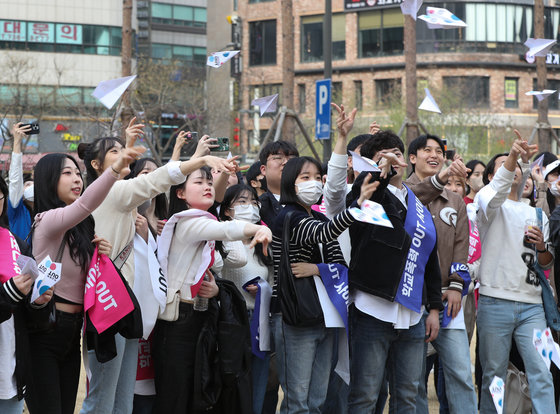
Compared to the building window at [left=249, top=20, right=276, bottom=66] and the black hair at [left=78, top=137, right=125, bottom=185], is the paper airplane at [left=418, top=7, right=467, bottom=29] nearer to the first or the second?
the black hair at [left=78, top=137, right=125, bottom=185]

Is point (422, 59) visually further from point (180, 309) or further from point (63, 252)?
point (63, 252)

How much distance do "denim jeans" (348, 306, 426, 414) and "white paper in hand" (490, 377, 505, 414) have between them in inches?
31.0

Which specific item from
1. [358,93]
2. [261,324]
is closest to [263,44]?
[358,93]

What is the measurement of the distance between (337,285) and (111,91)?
96.8 inches

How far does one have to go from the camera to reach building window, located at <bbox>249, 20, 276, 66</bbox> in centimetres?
5144

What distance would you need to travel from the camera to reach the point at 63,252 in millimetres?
4828

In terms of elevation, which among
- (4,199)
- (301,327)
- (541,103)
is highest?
(541,103)

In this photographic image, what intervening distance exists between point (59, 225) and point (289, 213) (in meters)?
1.54

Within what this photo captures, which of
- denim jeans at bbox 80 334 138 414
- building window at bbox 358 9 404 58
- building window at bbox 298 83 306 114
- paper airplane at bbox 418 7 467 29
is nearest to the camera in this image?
denim jeans at bbox 80 334 138 414

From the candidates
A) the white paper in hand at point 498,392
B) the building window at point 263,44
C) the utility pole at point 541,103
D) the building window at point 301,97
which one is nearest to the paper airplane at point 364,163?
the white paper in hand at point 498,392

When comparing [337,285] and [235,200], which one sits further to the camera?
[235,200]

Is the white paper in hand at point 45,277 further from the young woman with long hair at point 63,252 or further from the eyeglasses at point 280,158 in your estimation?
the eyeglasses at point 280,158

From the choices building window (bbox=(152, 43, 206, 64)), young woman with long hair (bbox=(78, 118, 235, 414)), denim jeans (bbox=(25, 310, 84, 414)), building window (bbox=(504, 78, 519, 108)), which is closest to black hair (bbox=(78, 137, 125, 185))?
young woman with long hair (bbox=(78, 118, 235, 414))

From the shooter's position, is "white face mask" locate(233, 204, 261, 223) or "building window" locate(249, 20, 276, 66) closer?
"white face mask" locate(233, 204, 261, 223)
